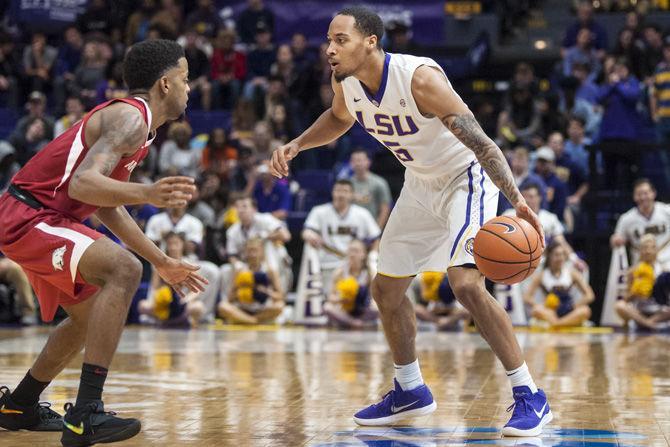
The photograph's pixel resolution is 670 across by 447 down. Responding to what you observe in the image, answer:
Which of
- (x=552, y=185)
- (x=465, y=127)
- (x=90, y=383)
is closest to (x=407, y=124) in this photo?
(x=465, y=127)

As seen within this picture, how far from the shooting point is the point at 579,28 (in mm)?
16859

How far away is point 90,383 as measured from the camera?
464 centimetres

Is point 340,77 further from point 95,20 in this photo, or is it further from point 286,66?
point 95,20

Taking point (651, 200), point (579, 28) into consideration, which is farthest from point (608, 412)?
point (579, 28)

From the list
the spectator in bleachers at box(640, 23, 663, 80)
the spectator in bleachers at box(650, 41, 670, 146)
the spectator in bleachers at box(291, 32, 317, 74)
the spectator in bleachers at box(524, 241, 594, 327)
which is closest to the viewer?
the spectator in bleachers at box(524, 241, 594, 327)

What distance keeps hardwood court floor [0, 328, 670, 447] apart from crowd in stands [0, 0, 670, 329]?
152 cm

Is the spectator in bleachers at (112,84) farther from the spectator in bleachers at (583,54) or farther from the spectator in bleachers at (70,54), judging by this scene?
the spectator in bleachers at (583,54)

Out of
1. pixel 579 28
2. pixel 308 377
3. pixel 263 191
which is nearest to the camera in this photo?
pixel 308 377

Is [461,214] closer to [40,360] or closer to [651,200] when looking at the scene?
[40,360]

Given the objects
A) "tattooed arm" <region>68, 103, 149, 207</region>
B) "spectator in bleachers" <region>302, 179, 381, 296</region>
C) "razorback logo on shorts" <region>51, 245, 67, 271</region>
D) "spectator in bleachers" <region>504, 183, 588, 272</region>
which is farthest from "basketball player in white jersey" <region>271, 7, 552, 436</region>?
"spectator in bleachers" <region>302, 179, 381, 296</region>

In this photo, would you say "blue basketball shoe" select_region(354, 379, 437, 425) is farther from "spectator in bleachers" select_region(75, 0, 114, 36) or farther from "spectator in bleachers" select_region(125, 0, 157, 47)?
"spectator in bleachers" select_region(75, 0, 114, 36)

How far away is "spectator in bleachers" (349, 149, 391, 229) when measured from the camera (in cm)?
Result: 1329

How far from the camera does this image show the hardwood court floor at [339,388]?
5.08 metres

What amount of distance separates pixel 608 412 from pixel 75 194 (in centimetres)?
297
